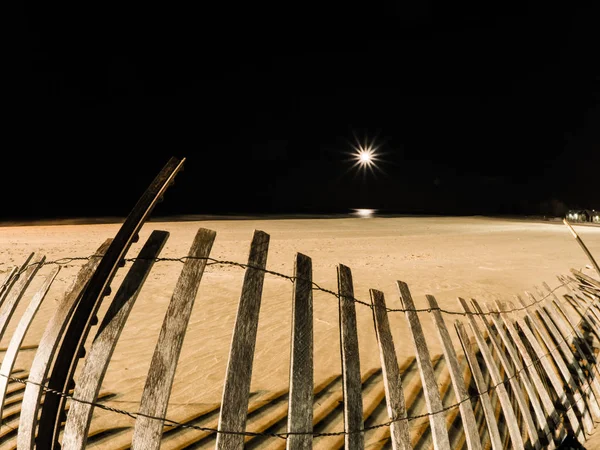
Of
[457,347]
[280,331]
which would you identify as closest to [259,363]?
[280,331]

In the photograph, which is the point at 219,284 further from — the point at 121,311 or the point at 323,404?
the point at 121,311

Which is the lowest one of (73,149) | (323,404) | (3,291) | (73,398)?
(73,398)

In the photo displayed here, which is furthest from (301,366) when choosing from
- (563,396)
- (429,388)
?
(563,396)

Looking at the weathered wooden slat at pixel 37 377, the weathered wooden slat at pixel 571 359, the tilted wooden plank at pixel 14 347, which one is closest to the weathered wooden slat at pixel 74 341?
the weathered wooden slat at pixel 37 377

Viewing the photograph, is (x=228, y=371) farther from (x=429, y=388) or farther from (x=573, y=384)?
(x=573, y=384)

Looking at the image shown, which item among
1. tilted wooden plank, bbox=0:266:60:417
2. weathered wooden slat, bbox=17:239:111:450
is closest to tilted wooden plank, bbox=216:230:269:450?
weathered wooden slat, bbox=17:239:111:450

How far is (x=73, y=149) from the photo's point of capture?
66875mm

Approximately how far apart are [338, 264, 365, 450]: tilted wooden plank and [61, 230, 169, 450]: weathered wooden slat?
123 centimetres

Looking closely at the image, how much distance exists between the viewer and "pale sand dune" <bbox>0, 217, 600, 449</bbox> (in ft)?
11.3

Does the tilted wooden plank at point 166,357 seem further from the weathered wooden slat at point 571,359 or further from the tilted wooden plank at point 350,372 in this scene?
the weathered wooden slat at point 571,359

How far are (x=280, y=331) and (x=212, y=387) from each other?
1.73m

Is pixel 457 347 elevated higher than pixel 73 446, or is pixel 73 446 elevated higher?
pixel 457 347

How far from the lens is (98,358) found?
1459 mm

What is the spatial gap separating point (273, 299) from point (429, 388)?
Answer: 16.3 ft
